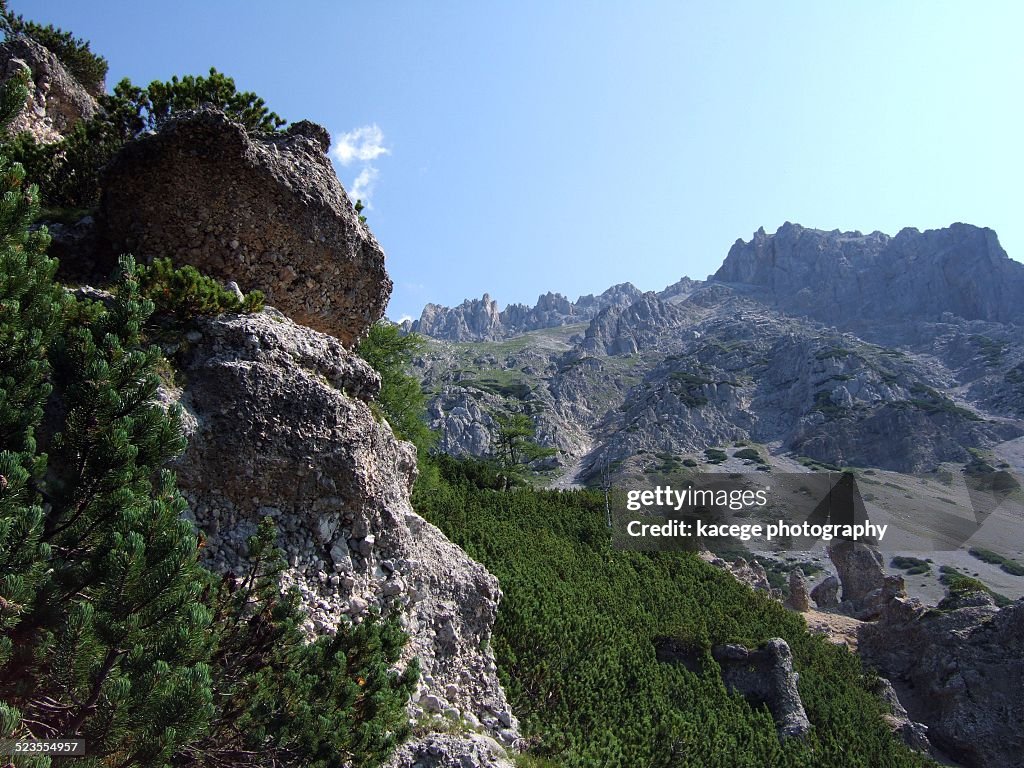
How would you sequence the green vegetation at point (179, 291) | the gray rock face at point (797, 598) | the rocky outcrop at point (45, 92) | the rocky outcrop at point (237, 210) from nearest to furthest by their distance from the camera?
the green vegetation at point (179, 291) → the rocky outcrop at point (237, 210) → the rocky outcrop at point (45, 92) → the gray rock face at point (797, 598)

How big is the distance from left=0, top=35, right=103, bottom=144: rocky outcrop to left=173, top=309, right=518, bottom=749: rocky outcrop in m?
14.3

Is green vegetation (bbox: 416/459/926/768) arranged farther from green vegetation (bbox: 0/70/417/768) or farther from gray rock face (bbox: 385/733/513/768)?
green vegetation (bbox: 0/70/417/768)

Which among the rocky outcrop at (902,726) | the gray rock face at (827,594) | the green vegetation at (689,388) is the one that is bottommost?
the rocky outcrop at (902,726)

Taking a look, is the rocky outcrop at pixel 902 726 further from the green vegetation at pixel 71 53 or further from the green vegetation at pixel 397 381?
the green vegetation at pixel 71 53

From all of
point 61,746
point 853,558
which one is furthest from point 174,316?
point 853,558

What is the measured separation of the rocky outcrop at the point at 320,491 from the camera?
8.10m

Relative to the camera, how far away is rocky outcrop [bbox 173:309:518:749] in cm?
810

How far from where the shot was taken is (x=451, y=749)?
764 centimetres

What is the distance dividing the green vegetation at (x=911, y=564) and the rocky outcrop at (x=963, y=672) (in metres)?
49.3

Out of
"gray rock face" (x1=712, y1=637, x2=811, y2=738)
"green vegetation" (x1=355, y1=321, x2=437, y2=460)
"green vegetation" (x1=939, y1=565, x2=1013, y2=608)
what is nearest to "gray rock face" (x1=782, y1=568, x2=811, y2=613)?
"green vegetation" (x1=939, y1=565, x2=1013, y2=608)

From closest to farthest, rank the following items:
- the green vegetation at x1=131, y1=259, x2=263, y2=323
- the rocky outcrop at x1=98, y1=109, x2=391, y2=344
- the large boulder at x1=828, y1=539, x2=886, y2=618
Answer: the green vegetation at x1=131, y1=259, x2=263, y2=323, the rocky outcrop at x1=98, y1=109, x2=391, y2=344, the large boulder at x1=828, y1=539, x2=886, y2=618

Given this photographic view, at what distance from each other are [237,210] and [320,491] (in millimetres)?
5338

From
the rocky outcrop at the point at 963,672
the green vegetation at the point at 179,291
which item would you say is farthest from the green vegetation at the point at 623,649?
the green vegetation at the point at 179,291

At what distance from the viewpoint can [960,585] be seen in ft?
106
